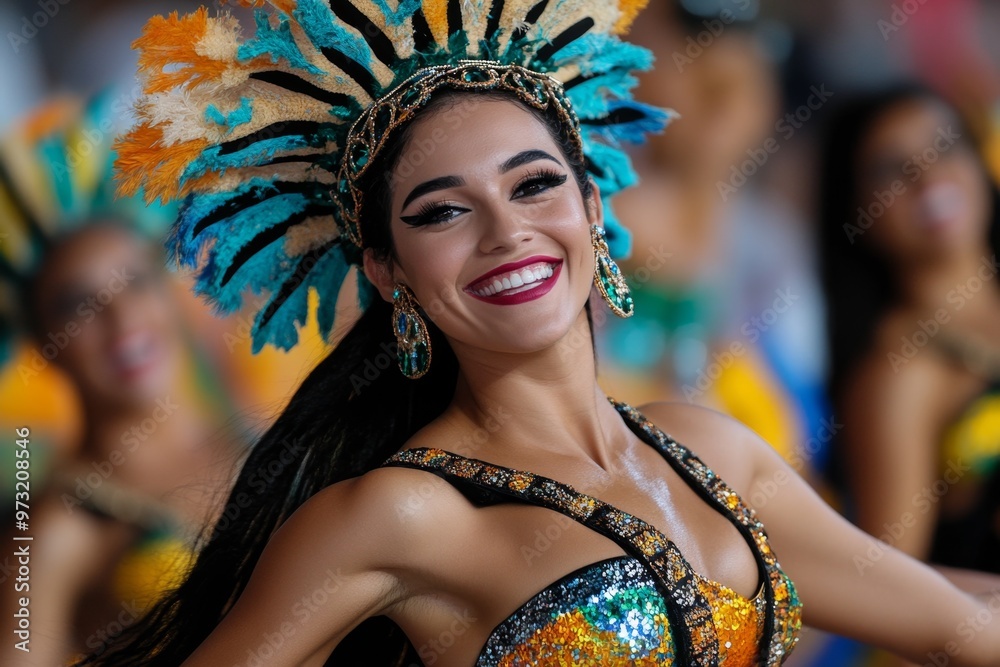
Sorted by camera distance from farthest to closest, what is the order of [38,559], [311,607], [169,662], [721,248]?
[721,248]
[38,559]
[169,662]
[311,607]

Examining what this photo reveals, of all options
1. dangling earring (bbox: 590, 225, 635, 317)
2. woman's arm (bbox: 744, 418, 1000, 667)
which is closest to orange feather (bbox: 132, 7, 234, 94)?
dangling earring (bbox: 590, 225, 635, 317)

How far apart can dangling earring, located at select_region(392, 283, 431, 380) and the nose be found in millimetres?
173

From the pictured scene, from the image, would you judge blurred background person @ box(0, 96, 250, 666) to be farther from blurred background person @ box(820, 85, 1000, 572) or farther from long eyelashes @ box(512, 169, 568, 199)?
blurred background person @ box(820, 85, 1000, 572)

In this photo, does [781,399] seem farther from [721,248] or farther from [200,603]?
[200,603]

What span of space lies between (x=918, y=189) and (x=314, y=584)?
2.50 meters

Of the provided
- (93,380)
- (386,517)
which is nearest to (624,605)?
(386,517)

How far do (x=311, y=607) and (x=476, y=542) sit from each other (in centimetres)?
26

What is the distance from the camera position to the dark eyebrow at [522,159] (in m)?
1.62

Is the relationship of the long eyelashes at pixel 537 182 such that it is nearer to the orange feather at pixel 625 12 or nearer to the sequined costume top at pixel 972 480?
the orange feather at pixel 625 12

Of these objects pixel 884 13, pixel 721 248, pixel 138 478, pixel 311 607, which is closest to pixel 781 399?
pixel 721 248

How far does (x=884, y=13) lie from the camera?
3.30m

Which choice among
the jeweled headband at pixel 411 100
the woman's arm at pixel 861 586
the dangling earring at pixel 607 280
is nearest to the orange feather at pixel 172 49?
the jeweled headband at pixel 411 100

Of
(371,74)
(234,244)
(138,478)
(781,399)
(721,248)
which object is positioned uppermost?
(371,74)

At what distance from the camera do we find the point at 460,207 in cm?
162
